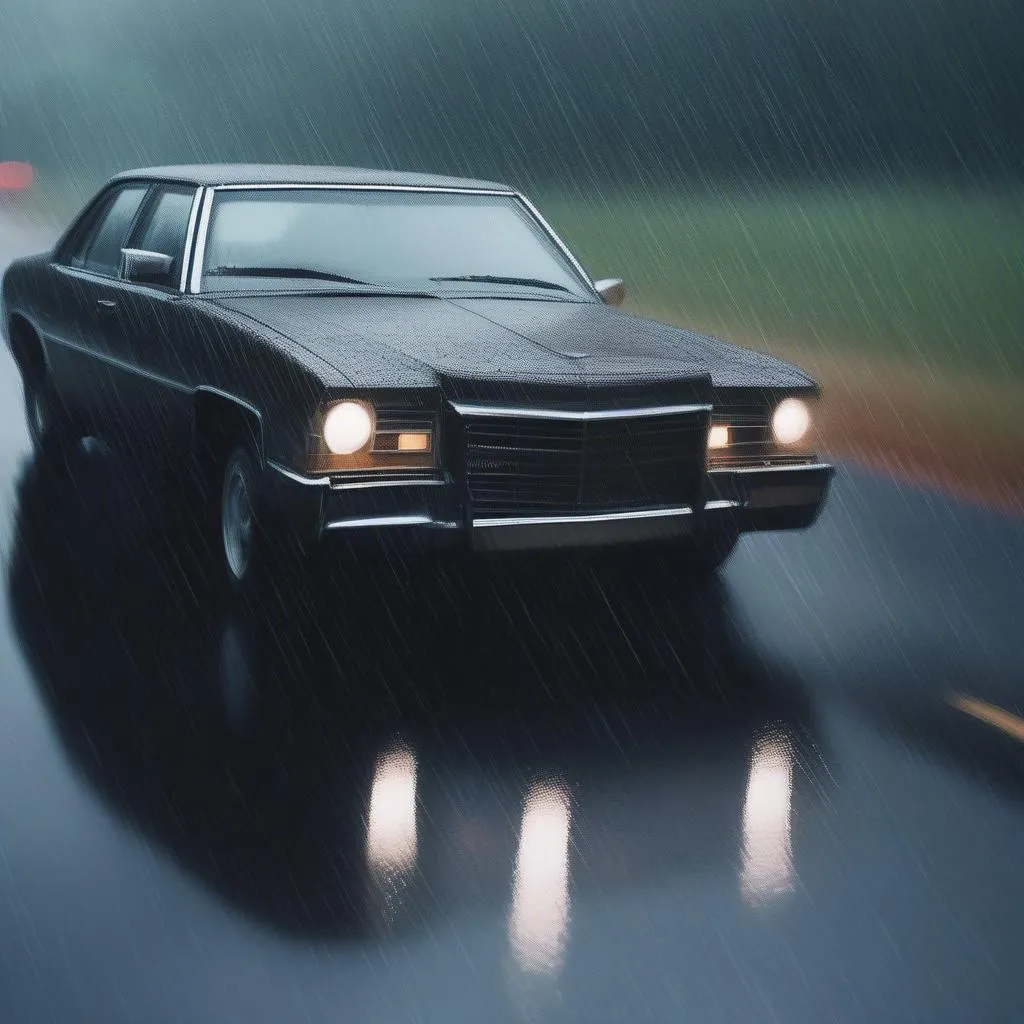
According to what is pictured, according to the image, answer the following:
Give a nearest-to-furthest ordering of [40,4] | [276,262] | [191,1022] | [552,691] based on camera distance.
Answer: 1. [191,1022]
2. [552,691]
3. [276,262]
4. [40,4]

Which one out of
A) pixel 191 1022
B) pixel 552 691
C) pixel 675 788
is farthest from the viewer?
pixel 552 691

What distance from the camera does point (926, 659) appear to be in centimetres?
609

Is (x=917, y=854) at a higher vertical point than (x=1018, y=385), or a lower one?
higher

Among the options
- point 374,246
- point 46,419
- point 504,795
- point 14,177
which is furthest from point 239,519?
point 14,177

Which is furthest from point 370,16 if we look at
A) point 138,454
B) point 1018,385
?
point 138,454

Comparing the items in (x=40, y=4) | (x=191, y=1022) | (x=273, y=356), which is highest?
(x=273, y=356)

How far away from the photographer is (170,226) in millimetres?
7395

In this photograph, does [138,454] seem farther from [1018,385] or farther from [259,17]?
[259,17]

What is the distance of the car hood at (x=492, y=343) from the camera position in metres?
5.72

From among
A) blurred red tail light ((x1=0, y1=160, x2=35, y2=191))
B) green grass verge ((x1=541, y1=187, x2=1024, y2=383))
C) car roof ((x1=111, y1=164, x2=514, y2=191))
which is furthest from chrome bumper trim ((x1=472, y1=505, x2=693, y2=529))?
blurred red tail light ((x1=0, y1=160, x2=35, y2=191))

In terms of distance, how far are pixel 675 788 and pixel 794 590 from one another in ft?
8.23

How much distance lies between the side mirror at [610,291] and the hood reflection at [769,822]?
10.1ft

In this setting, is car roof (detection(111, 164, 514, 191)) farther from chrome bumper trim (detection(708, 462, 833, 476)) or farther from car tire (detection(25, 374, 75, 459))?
chrome bumper trim (detection(708, 462, 833, 476))

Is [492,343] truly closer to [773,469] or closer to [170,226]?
[773,469]
